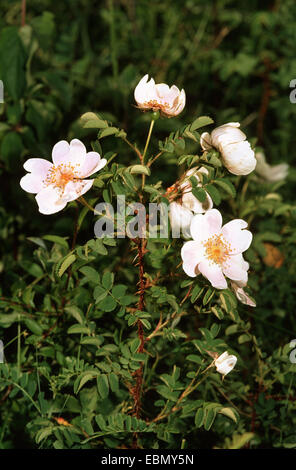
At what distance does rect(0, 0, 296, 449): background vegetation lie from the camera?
139 centimetres

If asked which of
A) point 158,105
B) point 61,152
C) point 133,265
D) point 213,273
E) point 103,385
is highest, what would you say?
point 158,105

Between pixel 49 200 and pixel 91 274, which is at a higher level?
pixel 49 200

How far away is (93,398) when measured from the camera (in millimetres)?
1466

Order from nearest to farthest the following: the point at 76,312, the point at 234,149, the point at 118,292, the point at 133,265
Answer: the point at 234,149, the point at 118,292, the point at 76,312, the point at 133,265

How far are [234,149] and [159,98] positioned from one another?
22 centimetres

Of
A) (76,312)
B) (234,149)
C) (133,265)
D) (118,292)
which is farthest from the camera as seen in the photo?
(133,265)

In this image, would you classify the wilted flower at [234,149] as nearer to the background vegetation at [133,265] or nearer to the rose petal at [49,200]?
the background vegetation at [133,265]

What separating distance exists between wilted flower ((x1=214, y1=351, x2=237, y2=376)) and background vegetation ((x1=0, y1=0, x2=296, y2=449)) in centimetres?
8

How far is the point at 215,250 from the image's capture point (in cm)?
128

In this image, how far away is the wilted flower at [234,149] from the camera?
1224 millimetres

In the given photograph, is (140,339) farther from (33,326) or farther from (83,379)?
(33,326)

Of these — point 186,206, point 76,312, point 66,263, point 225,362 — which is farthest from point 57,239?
point 225,362

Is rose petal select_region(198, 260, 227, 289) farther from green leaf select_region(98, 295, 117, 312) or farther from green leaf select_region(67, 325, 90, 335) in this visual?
green leaf select_region(67, 325, 90, 335)
